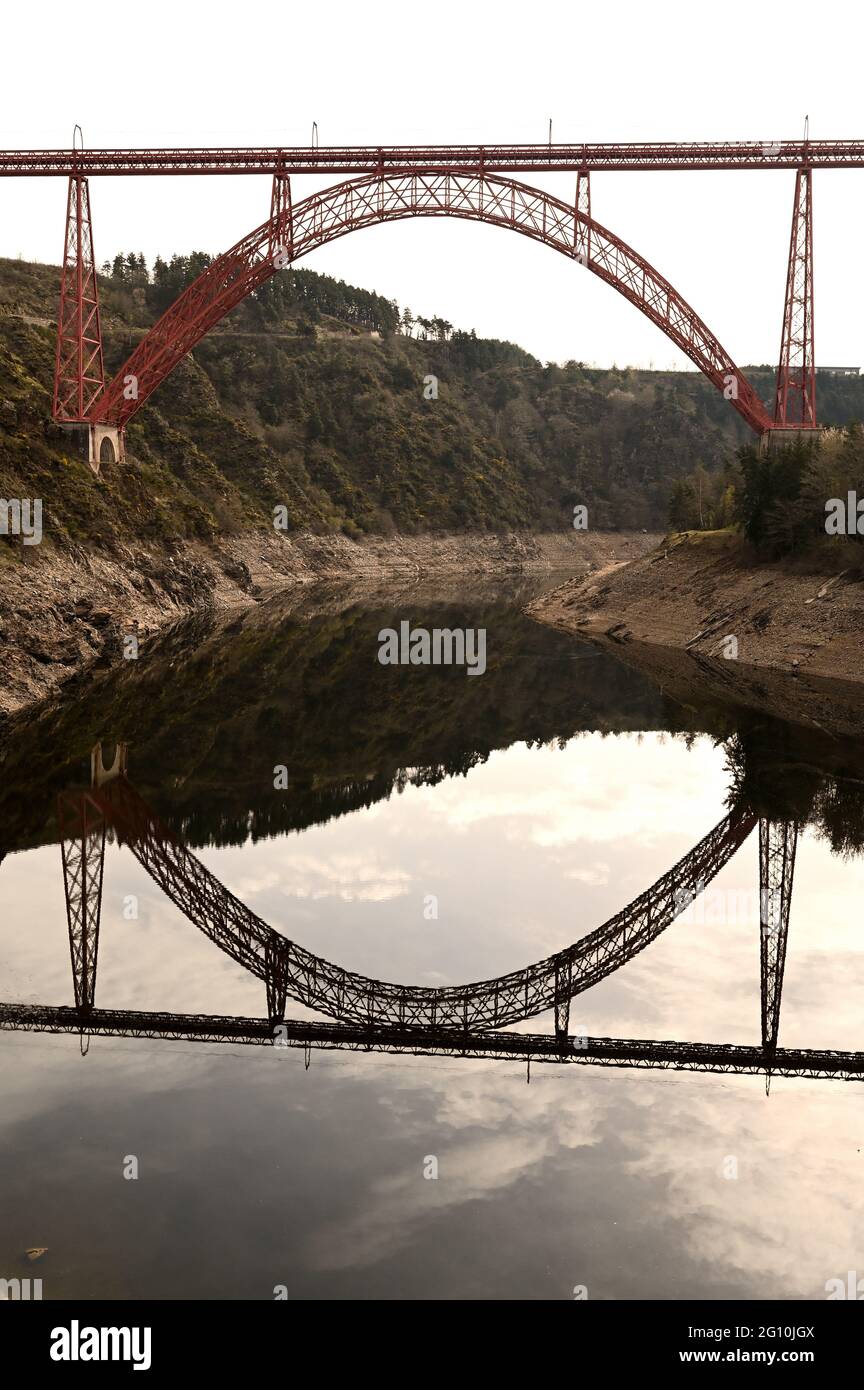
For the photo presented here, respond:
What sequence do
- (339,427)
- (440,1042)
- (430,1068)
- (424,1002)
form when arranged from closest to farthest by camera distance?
(430,1068) → (440,1042) → (424,1002) → (339,427)

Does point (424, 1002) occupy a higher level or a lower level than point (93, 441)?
lower

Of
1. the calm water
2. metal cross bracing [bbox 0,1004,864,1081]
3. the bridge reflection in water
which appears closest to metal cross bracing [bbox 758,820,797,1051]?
the bridge reflection in water

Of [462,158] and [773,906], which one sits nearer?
[773,906]

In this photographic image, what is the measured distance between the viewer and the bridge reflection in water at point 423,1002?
1314 cm

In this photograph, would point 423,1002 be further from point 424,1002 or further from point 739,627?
point 739,627

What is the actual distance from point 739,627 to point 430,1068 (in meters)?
35.7

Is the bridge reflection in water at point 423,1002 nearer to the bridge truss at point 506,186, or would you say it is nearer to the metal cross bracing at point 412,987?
the metal cross bracing at point 412,987

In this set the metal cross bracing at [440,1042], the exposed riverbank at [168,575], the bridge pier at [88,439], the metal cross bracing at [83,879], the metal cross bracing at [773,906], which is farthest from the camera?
the bridge pier at [88,439]

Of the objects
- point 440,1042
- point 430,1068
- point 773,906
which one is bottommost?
point 430,1068

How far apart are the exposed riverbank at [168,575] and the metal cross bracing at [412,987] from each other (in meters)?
14.1

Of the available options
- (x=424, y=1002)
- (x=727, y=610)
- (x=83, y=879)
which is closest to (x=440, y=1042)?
(x=424, y=1002)

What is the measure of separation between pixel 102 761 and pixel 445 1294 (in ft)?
63.1

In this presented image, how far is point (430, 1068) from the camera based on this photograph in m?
13.0

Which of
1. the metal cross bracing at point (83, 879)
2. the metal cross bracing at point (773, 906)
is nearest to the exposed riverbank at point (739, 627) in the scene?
the metal cross bracing at point (773, 906)
